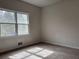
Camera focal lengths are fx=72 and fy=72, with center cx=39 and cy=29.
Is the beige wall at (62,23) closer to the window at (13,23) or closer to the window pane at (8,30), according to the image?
the window at (13,23)


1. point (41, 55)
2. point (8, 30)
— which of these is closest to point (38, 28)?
point (8, 30)

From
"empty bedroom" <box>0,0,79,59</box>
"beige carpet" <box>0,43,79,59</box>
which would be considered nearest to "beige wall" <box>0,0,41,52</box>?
"empty bedroom" <box>0,0,79,59</box>

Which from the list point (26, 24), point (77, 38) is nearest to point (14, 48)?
point (26, 24)

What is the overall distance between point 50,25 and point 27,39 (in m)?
1.74

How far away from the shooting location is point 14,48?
11.9 feet

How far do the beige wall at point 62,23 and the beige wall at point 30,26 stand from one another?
0.53 m

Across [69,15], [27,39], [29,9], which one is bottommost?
[27,39]

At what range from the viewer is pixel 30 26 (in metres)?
4.49

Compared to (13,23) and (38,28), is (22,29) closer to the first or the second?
(13,23)

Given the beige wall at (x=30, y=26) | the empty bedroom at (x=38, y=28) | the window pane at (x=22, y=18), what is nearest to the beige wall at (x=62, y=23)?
the empty bedroom at (x=38, y=28)

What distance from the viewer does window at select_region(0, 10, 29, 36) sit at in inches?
127

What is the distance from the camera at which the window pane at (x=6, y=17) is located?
10.5 feet

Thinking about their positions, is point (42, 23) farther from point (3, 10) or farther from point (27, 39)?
point (3, 10)

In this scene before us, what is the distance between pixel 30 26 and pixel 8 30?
1426 millimetres
